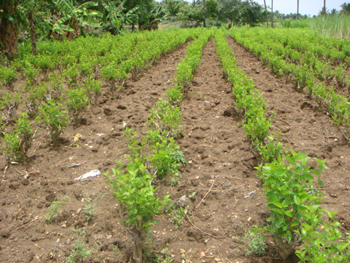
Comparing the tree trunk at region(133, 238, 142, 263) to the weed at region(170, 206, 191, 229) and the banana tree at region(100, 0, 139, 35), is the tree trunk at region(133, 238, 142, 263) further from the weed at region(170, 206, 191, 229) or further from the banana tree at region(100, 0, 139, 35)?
the banana tree at region(100, 0, 139, 35)

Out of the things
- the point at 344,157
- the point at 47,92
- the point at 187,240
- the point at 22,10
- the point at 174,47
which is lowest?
the point at 187,240

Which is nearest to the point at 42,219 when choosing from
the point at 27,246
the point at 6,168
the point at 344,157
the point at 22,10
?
the point at 27,246

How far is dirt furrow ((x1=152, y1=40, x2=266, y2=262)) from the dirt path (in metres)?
0.73

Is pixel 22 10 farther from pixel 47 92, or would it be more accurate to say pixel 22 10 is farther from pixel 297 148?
pixel 297 148

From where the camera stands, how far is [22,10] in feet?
32.6

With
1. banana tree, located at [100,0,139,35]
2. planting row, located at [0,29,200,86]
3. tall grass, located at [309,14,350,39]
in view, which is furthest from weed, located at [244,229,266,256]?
tall grass, located at [309,14,350,39]

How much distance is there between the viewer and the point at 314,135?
4.85 m

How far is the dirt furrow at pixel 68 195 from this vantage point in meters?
2.75

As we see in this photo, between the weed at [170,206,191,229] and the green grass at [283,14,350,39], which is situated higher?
the green grass at [283,14,350,39]

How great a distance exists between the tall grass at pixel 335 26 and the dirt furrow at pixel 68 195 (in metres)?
13.5

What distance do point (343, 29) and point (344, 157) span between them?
13614mm

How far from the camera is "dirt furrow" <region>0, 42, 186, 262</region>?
2748mm

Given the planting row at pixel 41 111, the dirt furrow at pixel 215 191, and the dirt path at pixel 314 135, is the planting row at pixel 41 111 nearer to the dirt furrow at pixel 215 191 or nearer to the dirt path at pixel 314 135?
the dirt furrow at pixel 215 191

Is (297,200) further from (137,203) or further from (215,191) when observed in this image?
(215,191)
